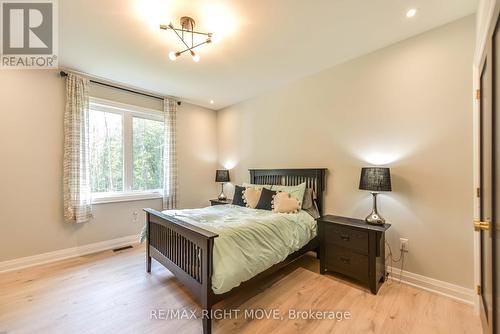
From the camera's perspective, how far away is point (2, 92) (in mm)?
2631

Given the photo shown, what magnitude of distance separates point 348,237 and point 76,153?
12.3ft

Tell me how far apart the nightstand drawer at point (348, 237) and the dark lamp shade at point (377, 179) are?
48cm

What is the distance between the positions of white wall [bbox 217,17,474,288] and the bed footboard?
198 cm

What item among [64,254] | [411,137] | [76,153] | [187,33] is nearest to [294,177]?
[411,137]

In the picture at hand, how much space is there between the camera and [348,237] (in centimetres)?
236

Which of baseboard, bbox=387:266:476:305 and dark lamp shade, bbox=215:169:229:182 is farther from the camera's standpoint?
dark lamp shade, bbox=215:169:229:182

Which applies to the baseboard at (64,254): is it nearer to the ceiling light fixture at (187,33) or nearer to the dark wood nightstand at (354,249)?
the ceiling light fixture at (187,33)

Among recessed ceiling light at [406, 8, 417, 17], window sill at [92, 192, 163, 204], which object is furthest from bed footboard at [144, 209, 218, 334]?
recessed ceiling light at [406, 8, 417, 17]

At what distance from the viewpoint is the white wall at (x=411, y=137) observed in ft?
6.75

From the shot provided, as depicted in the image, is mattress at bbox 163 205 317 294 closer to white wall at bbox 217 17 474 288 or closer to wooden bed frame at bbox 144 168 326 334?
wooden bed frame at bbox 144 168 326 334

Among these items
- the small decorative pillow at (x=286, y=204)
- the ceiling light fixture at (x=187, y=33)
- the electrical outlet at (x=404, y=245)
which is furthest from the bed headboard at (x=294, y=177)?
the ceiling light fixture at (x=187, y=33)

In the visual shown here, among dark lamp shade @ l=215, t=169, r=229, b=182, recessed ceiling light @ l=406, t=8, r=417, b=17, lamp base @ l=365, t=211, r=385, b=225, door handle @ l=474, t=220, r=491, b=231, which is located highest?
recessed ceiling light @ l=406, t=8, r=417, b=17

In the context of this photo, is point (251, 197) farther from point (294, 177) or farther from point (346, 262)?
point (346, 262)

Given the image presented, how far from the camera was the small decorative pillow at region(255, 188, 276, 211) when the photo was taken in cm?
301
